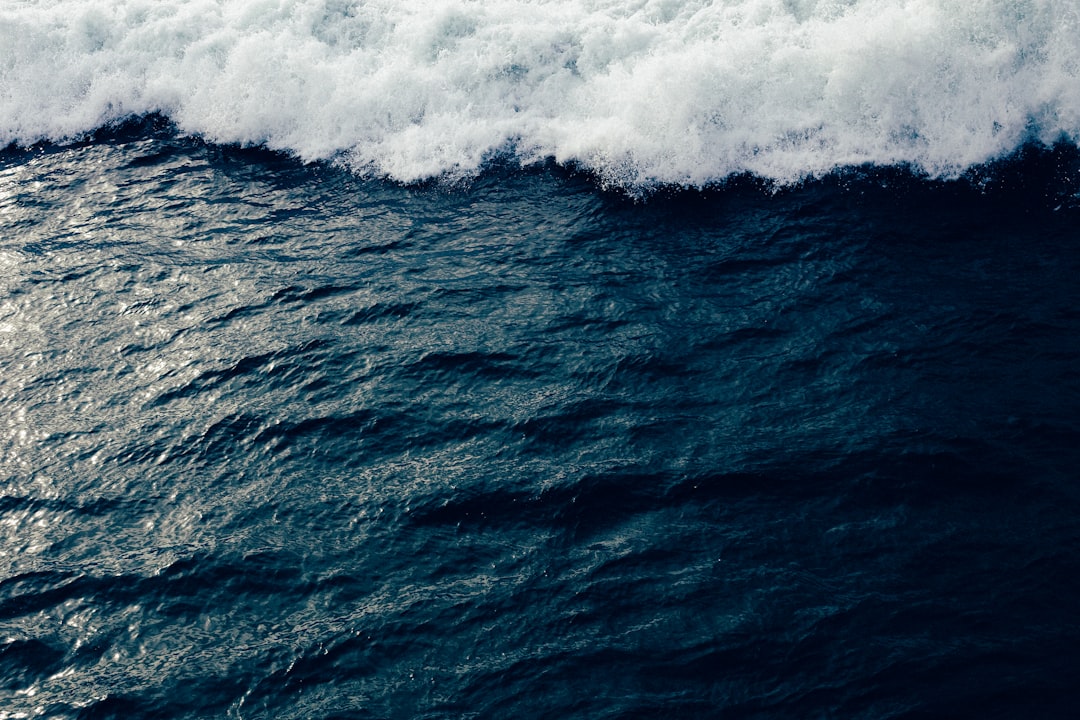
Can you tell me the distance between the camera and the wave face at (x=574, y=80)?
12070 millimetres

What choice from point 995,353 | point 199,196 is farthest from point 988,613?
point 199,196

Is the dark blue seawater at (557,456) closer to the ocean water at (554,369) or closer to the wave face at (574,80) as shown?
the ocean water at (554,369)

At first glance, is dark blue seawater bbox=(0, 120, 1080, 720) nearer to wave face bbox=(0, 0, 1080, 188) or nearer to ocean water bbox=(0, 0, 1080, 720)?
ocean water bbox=(0, 0, 1080, 720)

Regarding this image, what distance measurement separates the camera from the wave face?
12070 millimetres

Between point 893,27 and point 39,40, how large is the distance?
574 inches

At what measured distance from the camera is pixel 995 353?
884 cm

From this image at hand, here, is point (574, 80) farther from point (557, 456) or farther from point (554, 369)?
point (557, 456)

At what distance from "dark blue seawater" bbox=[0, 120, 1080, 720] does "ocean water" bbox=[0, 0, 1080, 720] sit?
0.12ft

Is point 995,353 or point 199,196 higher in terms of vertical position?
point 199,196

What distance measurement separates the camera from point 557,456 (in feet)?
27.8

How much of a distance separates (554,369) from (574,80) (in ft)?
20.4

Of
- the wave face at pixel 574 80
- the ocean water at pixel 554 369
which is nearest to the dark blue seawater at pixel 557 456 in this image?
the ocean water at pixel 554 369

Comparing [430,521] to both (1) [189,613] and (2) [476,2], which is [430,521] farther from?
(2) [476,2]

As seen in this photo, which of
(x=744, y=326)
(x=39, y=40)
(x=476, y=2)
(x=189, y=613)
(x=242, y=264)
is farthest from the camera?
(x=39, y=40)
